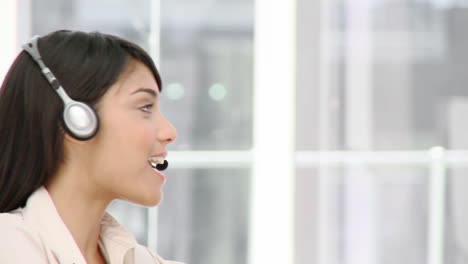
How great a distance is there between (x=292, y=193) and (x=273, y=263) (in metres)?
0.30

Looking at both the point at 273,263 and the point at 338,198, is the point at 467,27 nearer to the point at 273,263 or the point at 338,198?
the point at 338,198

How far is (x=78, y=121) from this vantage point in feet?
4.08

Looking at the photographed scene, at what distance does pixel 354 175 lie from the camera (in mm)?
3797

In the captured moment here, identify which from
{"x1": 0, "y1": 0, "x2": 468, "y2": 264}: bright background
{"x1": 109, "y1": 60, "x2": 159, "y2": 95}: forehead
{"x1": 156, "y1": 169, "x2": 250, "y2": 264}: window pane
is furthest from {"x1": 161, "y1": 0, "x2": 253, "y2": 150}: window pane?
{"x1": 109, "y1": 60, "x2": 159, "y2": 95}: forehead

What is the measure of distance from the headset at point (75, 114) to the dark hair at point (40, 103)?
0.01 meters

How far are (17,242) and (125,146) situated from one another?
8.5 inches

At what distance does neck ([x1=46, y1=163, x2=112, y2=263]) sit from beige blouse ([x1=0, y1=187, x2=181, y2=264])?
0.07ft

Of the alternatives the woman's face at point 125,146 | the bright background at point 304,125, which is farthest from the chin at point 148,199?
the bright background at point 304,125

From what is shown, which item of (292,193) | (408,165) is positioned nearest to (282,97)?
(292,193)

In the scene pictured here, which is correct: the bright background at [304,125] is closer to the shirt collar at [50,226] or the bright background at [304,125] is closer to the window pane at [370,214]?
the window pane at [370,214]

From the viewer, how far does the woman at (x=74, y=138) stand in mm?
1272

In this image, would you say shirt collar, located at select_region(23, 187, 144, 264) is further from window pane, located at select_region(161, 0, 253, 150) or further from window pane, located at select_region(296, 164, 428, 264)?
window pane, located at select_region(296, 164, 428, 264)

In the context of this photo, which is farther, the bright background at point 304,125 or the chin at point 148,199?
the bright background at point 304,125

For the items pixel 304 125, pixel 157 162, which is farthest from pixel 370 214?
pixel 157 162
